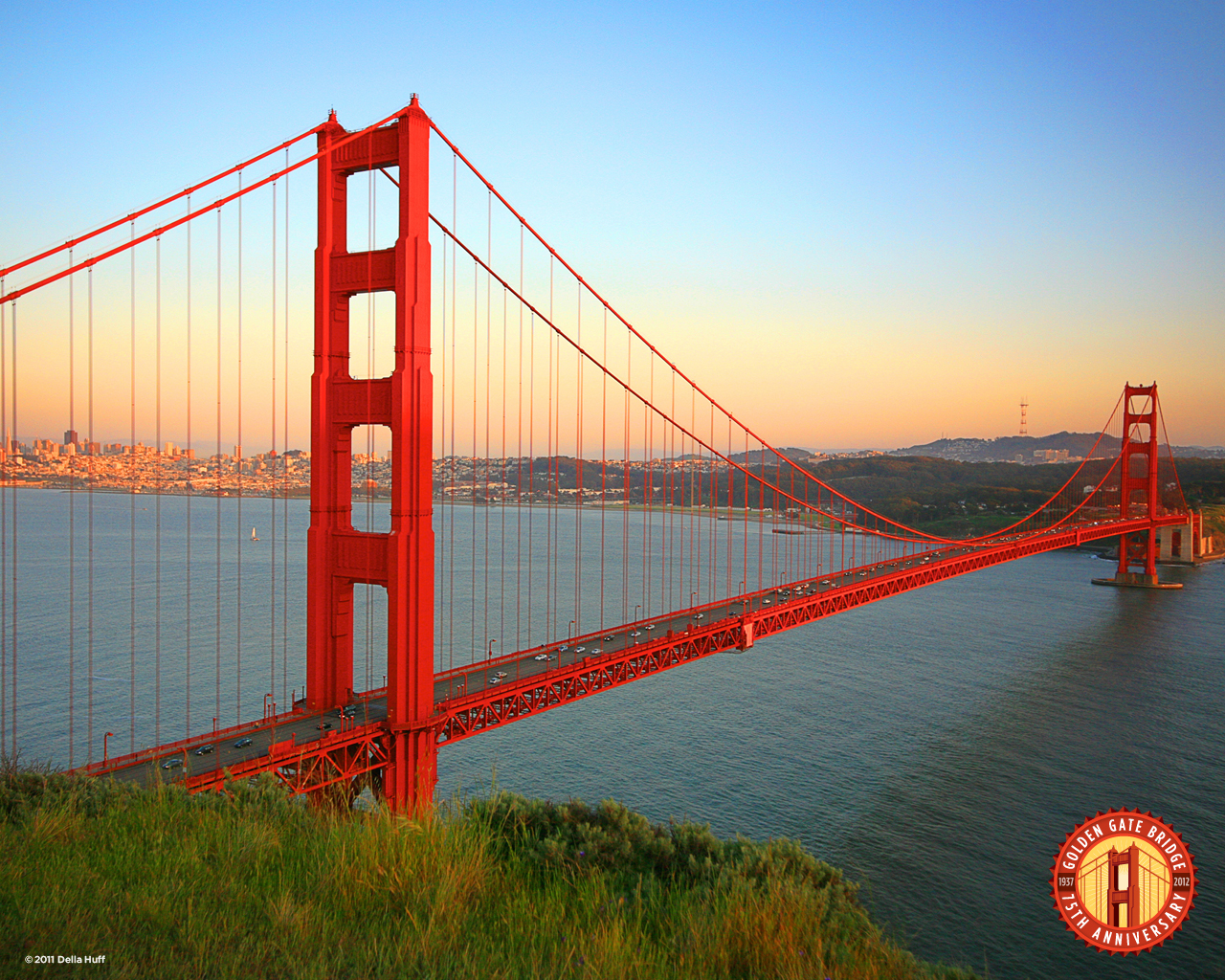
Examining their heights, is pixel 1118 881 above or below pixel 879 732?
above

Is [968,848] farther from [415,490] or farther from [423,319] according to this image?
[423,319]

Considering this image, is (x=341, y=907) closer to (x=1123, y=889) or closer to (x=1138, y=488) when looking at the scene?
(x=1123, y=889)

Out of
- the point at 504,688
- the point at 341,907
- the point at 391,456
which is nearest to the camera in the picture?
the point at 341,907

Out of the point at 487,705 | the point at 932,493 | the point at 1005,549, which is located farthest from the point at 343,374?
the point at 932,493

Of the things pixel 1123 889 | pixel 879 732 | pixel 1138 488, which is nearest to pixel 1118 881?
pixel 1123 889

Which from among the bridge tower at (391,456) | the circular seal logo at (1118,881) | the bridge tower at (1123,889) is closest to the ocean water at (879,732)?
the circular seal logo at (1118,881)

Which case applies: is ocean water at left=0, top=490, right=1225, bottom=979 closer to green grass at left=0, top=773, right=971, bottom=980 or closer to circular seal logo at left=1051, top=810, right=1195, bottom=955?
circular seal logo at left=1051, top=810, right=1195, bottom=955
